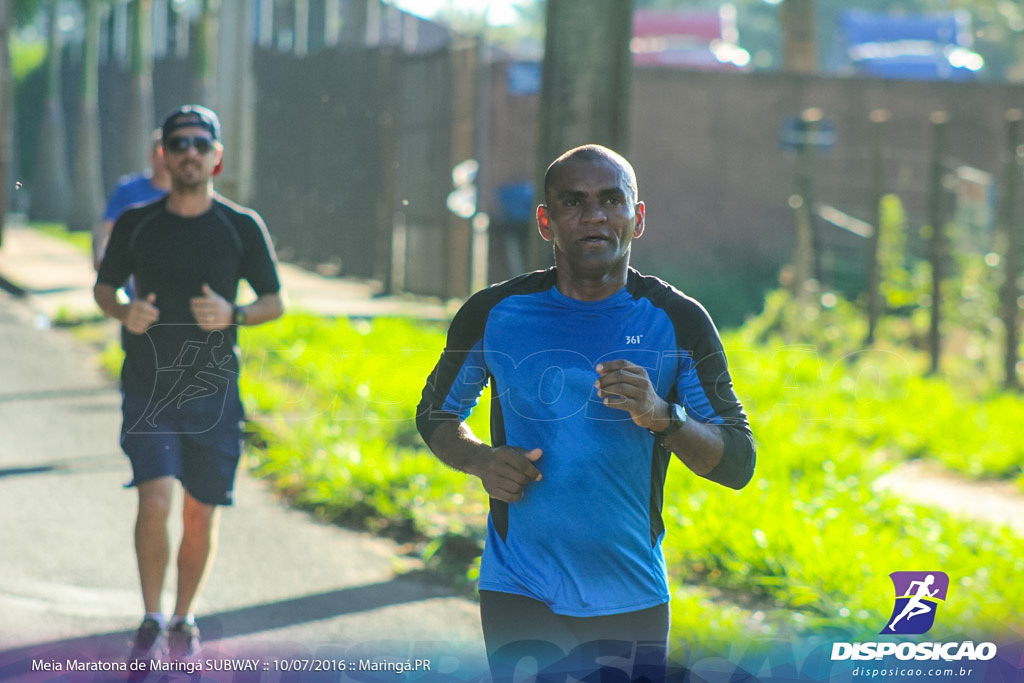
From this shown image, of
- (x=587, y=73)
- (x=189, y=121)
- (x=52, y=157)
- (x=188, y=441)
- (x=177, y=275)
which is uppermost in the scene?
(x=587, y=73)

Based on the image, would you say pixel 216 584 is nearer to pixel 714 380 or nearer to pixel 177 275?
pixel 177 275

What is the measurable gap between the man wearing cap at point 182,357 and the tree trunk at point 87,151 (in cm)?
2777

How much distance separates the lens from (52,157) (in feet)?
111

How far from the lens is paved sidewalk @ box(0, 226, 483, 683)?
511 centimetres

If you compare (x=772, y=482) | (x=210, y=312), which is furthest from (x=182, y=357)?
(x=772, y=482)

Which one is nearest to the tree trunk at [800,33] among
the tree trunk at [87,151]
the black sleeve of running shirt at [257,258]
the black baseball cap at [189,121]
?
the tree trunk at [87,151]

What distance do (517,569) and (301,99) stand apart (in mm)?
13779

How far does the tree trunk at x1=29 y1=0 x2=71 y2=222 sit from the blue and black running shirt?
31.5 meters

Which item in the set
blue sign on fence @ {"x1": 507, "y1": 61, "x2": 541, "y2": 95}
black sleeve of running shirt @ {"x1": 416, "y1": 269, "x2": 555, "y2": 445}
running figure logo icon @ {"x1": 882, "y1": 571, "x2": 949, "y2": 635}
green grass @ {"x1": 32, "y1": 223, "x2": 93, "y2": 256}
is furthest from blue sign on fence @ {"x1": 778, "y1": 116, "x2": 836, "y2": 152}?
black sleeve of running shirt @ {"x1": 416, "y1": 269, "x2": 555, "y2": 445}

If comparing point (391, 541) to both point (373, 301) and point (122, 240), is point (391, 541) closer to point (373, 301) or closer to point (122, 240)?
point (122, 240)

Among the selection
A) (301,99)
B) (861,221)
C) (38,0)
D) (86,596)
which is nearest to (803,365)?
→ (86,596)

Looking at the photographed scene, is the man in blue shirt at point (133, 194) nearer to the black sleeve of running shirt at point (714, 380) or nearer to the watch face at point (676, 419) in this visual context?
the black sleeve of running shirt at point (714, 380)

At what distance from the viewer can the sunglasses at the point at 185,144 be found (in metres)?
4.83

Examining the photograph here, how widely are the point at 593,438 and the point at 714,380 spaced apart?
11.5 inches
